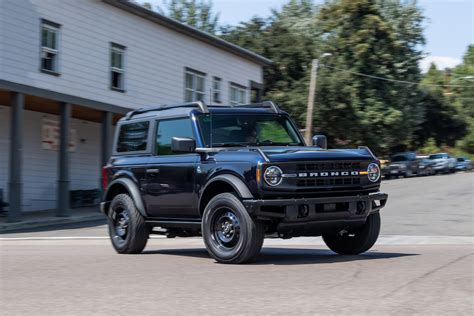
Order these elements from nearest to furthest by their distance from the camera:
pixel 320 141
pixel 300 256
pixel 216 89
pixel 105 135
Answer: pixel 300 256
pixel 320 141
pixel 105 135
pixel 216 89

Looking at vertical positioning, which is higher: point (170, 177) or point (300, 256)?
point (170, 177)

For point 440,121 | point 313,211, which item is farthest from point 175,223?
point 440,121

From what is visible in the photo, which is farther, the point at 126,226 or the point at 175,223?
the point at 126,226

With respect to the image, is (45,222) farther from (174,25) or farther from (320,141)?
(320,141)

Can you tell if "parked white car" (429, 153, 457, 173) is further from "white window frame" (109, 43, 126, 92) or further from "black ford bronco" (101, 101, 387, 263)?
"black ford bronco" (101, 101, 387, 263)

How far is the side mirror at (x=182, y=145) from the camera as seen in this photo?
31.3 ft

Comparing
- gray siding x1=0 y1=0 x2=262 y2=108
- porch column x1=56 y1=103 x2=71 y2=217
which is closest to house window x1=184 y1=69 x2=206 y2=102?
gray siding x1=0 y1=0 x2=262 y2=108

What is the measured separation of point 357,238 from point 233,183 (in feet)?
6.91

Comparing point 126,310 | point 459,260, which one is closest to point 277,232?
point 459,260

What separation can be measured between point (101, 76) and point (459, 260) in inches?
719

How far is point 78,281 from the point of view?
777 centimetres

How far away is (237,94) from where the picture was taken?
34.6m

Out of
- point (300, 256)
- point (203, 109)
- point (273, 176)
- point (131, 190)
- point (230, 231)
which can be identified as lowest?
point (300, 256)

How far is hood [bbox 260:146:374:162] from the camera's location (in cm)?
878
